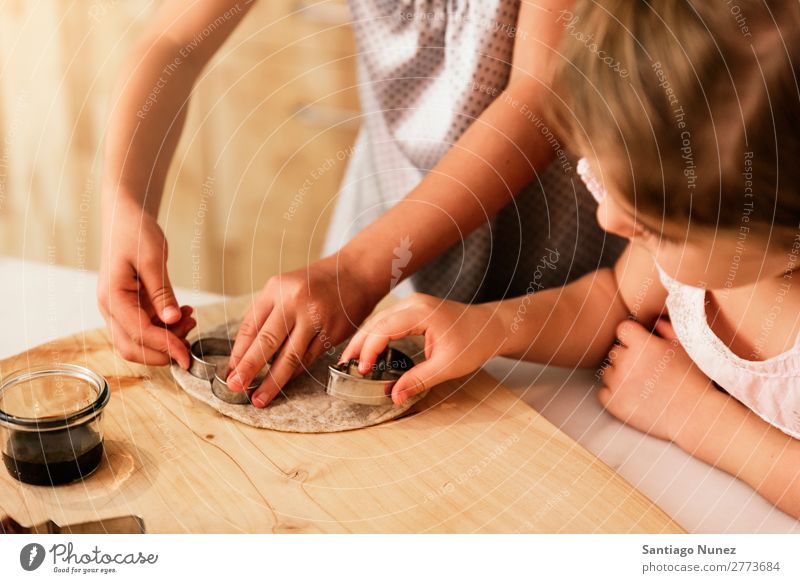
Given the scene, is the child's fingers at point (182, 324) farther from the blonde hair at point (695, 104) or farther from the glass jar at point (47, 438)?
the blonde hair at point (695, 104)

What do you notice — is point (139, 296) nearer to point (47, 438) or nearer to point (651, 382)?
point (47, 438)

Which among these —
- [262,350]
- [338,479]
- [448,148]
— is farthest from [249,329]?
[448,148]

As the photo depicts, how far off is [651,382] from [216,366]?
31 centimetres

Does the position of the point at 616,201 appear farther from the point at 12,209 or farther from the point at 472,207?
the point at 12,209

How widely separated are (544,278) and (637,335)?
0.12m

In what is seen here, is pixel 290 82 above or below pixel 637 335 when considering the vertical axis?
above

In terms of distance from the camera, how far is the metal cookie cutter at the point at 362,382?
48 cm

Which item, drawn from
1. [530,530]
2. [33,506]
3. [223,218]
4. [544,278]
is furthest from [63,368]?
[544,278]

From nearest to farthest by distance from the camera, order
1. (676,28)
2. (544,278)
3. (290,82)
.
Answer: (676,28)
(290,82)
(544,278)

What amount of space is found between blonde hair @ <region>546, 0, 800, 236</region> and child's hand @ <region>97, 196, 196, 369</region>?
0.30m

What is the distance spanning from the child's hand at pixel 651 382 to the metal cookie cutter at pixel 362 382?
16 cm

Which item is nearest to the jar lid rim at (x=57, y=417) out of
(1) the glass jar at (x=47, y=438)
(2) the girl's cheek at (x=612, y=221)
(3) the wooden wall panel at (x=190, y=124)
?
(1) the glass jar at (x=47, y=438)
